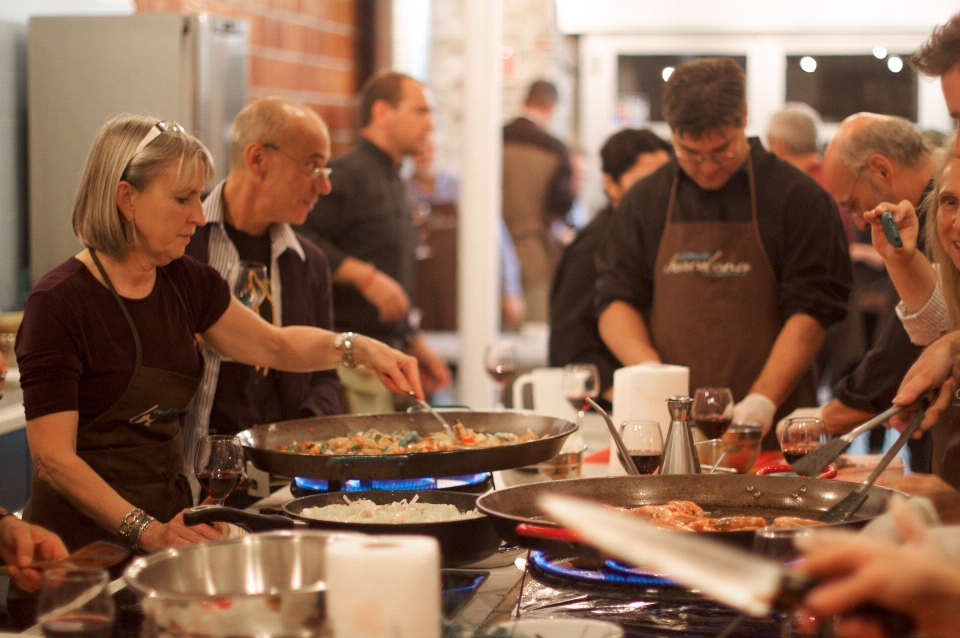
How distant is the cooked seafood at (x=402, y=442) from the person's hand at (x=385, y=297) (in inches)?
76.8

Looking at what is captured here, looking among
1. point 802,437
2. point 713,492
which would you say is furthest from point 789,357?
point 713,492

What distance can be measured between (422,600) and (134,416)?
4.24 feet

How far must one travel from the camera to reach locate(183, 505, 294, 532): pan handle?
146cm

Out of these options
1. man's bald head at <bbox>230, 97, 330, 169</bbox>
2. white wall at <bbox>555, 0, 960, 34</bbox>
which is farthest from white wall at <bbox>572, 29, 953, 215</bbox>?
man's bald head at <bbox>230, 97, 330, 169</bbox>

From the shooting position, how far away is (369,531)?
1.49 metres

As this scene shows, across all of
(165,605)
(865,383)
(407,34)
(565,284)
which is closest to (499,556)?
(165,605)

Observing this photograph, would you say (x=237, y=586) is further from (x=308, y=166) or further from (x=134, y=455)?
(x=308, y=166)

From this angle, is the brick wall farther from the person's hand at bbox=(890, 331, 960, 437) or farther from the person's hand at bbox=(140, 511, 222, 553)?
the person's hand at bbox=(890, 331, 960, 437)

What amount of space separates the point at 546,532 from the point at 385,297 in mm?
3011

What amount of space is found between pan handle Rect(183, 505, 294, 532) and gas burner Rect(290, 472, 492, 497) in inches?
18.2

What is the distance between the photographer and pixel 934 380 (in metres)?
1.96

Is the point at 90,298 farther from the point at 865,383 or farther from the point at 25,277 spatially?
the point at 25,277

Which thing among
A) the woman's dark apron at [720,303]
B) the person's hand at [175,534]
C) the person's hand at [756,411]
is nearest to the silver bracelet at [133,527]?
the person's hand at [175,534]

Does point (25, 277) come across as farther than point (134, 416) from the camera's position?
Yes
